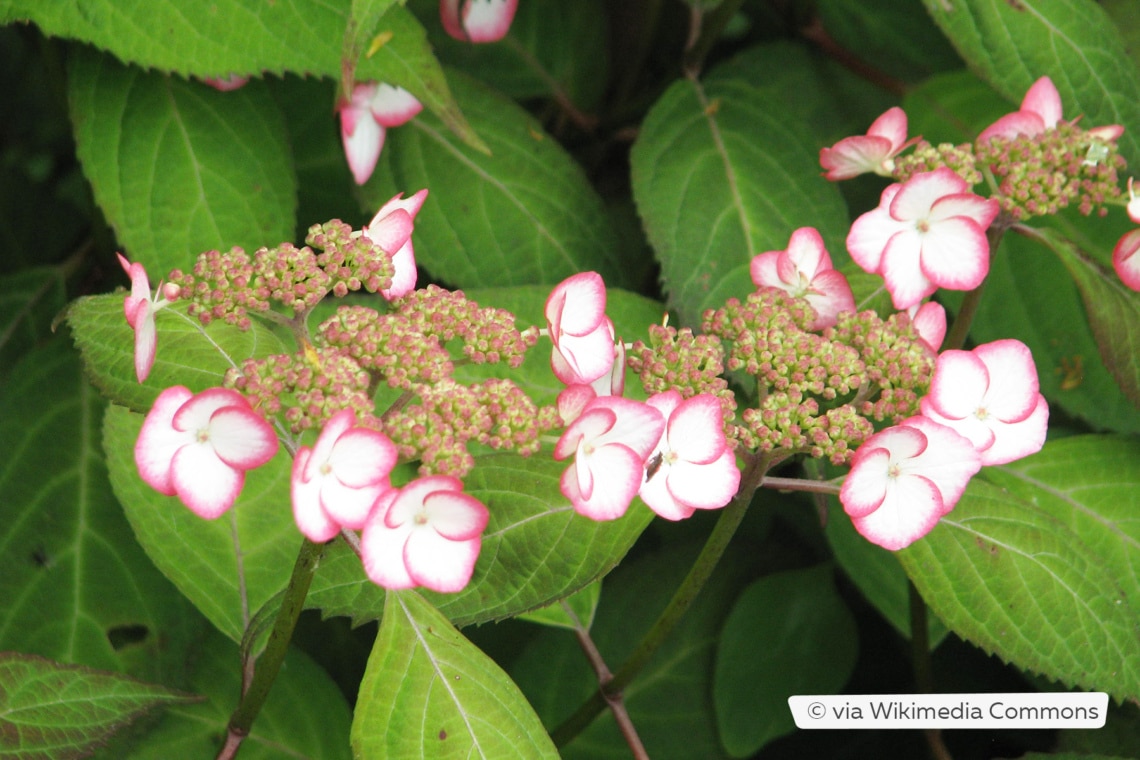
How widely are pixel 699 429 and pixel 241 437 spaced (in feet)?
0.84

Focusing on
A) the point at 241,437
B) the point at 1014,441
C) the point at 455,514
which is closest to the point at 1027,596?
the point at 1014,441

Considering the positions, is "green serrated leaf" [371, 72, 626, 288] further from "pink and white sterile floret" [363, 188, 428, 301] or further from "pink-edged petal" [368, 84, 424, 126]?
"pink and white sterile floret" [363, 188, 428, 301]

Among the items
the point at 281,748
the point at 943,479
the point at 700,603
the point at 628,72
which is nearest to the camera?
the point at 943,479

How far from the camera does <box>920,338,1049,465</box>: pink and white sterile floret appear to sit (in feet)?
2.21

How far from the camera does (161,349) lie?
71cm

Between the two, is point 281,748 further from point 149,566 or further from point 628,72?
point 628,72

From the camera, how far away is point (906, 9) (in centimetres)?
133

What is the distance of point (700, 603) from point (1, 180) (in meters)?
1.07

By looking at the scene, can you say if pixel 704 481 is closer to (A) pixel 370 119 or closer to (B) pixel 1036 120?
(B) pixel 1036 120

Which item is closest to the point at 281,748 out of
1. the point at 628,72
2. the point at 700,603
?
the point at 700,603

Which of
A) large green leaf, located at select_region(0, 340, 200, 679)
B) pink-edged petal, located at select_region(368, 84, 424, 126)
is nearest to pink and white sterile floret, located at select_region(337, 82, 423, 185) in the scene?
pink-edged petal, located at select_region(368, 84, 424, 126)

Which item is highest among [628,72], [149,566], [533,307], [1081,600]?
[628,72]

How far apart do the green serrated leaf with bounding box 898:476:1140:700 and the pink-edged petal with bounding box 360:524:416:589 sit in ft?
1.29

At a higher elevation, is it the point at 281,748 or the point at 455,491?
the point at 455,491
